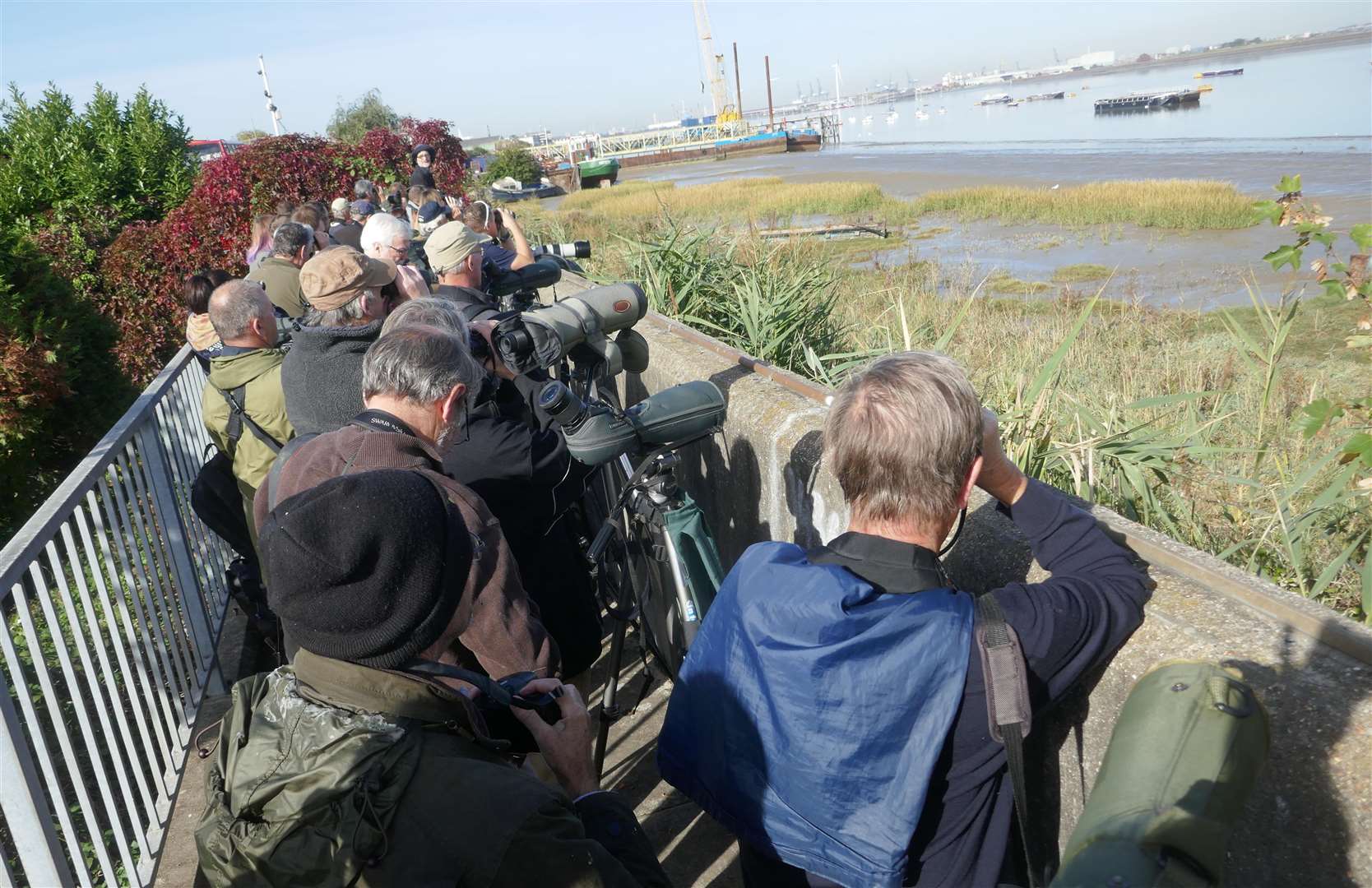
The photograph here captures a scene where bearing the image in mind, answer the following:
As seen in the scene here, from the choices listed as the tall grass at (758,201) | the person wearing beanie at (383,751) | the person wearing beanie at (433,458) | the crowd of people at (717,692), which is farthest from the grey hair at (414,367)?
the tall grass at (758,201)

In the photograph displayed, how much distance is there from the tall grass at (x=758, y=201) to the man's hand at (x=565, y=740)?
22.2 meters

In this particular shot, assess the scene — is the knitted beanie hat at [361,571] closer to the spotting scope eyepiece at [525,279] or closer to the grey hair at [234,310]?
the grey hair at [234,310]

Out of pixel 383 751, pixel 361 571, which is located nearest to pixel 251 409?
pixel 361 571

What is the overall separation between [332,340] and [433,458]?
3.19 feet

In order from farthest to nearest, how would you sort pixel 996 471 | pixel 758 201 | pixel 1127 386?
pixel 758 201 → pixel 1127 386 → pixel 996 471

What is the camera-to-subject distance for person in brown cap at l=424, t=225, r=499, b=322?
332cm

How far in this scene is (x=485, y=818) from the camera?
117cm

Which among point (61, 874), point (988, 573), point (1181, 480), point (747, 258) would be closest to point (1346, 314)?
point (747, 258)

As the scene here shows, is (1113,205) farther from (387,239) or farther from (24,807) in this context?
(24,807)

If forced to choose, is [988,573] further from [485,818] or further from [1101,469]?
[1101,469]

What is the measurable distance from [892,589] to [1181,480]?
2.32 m

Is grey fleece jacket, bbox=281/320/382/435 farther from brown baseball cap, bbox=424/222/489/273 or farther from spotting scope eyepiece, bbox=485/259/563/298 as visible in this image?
spotting scope eyepiece, bbox=485/259/563/298

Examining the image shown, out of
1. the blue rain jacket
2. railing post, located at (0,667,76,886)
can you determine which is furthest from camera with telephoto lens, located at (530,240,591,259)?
the blue rain jacket

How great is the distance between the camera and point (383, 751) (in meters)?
1.21
